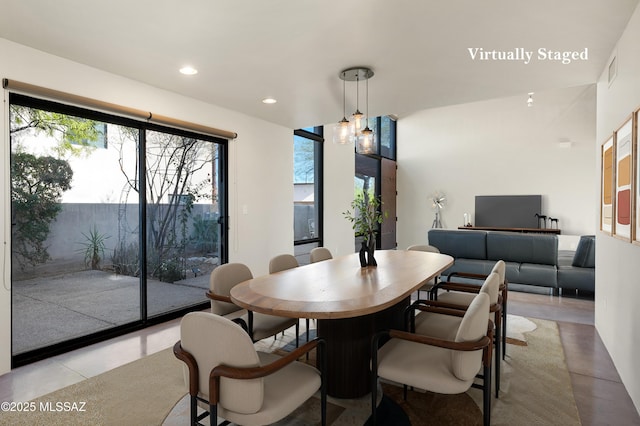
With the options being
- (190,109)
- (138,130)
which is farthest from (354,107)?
(138,130)

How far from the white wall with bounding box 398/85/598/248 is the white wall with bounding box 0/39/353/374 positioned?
3.29 metres

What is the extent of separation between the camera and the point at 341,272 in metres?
2.65

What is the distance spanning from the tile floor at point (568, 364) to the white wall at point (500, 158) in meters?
5.00

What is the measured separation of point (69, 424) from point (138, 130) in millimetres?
2589

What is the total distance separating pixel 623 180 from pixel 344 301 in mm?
2112

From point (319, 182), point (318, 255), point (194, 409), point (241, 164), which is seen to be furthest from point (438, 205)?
point (194, 409)

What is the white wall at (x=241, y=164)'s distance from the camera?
8.63 ft

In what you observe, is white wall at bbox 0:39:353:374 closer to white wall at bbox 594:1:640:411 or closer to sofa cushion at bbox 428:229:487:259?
sofa cushion at bbox 428:229:487:259

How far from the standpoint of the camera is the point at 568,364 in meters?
2.78

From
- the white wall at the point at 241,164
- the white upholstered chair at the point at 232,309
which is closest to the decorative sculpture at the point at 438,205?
the white wall at the point at 241,164

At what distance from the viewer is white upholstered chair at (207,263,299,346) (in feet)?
7.96

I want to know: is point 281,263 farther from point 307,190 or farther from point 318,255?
point 307,190

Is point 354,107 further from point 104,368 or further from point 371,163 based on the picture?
point 371,163

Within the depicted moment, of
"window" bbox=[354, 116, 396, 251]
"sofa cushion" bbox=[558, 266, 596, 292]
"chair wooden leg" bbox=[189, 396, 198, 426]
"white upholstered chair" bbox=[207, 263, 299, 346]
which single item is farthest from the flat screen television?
"chair wooden leg" bbox=[189, 396, 198, 426]
